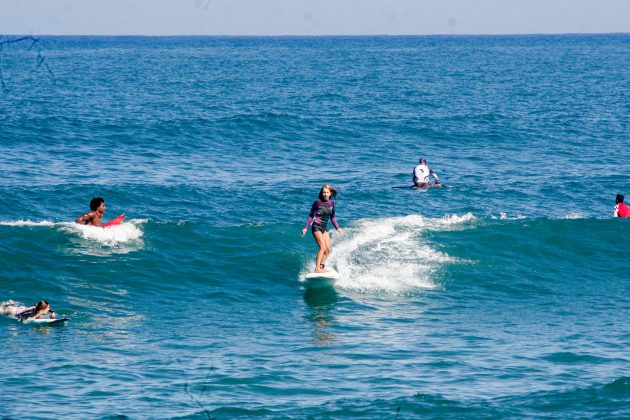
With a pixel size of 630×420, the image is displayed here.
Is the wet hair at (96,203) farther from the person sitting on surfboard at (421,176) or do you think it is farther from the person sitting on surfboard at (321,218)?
the person sitting on surfboard at (421,176)

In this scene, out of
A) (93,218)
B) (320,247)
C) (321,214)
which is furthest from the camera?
(93,218)

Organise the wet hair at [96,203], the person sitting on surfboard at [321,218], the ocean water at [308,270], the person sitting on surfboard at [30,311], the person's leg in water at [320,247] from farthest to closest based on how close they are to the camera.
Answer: the wet hair at [96,203], the person's leg in water at [320,247], the person sitting on surfboard at [321,218], the person sitting on surfboard at [30,311], the ocean water at [308,270]

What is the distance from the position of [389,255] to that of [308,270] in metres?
2.08

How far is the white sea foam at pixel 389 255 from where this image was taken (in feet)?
68.2

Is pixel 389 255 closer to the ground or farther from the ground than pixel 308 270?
farther from the ground

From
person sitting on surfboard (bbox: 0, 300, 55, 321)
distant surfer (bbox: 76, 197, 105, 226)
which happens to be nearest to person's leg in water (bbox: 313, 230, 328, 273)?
distant surfer (bbox: 76, 197, 105, 226)

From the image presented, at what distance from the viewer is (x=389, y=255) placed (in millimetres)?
22562

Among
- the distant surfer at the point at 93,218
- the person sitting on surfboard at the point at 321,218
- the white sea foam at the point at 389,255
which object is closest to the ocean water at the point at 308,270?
the white sea foam at the point at 389,255

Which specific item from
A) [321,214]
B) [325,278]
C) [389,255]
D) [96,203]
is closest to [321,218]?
[321,214]

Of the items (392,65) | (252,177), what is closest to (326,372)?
(252,177)

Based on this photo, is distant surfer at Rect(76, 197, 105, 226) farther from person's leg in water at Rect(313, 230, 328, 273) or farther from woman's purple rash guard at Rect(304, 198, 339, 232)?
person's leg in water at Rect(313, 230, 328, 273)

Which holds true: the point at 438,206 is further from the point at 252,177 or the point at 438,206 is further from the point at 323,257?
the point at 323,257

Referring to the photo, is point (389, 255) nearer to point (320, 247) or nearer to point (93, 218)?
point (320, 247)

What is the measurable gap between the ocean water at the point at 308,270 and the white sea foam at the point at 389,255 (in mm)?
71
